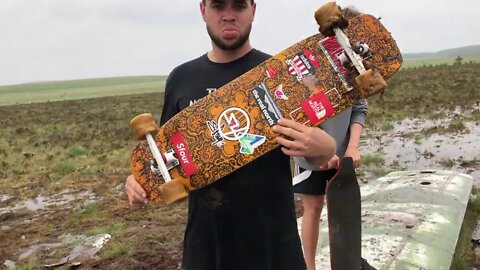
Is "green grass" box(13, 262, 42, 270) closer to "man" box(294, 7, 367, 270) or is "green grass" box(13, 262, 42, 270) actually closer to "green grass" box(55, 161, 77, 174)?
"man" box(294, 7, 367, 270)

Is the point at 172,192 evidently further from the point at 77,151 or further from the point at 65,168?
the point at 77,151

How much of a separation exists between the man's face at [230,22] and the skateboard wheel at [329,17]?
34 centimetres

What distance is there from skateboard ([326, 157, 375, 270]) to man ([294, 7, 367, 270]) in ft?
2.53

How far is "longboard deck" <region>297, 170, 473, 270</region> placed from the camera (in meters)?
4.39

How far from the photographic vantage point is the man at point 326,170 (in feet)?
11.4

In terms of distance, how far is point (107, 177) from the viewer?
417 inches

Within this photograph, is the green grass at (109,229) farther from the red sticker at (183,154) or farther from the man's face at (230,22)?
the man's face at (230,22)

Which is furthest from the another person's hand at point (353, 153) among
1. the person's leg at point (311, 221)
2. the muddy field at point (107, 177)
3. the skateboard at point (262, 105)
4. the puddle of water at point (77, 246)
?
the puddle of water at point (77, 246)

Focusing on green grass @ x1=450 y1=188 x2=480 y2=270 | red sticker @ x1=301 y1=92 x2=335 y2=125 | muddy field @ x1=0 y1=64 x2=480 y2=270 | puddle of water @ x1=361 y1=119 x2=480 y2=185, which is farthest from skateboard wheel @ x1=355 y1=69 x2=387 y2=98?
puddle of water @ x1=361 y1=119 x2=480 y2=185

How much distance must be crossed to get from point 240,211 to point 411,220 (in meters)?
3.74

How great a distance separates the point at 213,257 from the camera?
226 centimetres

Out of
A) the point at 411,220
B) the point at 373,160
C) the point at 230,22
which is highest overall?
the point at 230,22

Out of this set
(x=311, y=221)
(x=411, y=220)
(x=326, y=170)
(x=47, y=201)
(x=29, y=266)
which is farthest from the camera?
(x=47, y=201)

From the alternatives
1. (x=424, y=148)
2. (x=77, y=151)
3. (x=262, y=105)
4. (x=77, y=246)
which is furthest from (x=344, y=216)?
(x=77, y=151)
